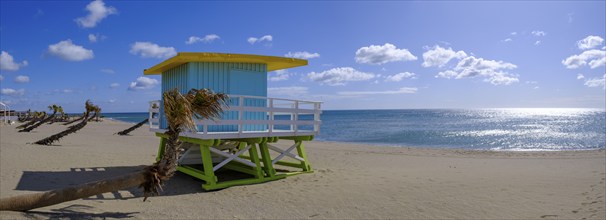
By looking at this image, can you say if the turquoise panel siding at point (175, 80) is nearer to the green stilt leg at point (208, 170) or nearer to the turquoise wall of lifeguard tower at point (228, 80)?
the turquoise wall of lifeguard tower at point (228, 80)

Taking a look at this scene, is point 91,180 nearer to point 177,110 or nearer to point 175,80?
point 175,80

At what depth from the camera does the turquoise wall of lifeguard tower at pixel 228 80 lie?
11.3m

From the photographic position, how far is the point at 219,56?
10906 millimetres

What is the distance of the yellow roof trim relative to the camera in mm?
10758

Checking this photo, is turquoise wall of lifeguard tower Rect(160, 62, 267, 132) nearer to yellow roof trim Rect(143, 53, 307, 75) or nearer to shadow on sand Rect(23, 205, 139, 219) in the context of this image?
yellow roof trim Rect(143, 53, 307, 75)

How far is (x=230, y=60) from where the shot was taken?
11305 millimetres

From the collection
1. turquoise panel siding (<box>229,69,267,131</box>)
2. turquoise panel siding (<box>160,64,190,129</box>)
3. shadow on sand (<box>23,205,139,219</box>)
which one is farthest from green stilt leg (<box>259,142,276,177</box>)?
shadow on sand (<box>23,205,139,219</box>)

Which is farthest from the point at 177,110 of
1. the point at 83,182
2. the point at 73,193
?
the point at 83,182

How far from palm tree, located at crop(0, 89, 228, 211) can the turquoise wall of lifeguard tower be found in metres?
4.55

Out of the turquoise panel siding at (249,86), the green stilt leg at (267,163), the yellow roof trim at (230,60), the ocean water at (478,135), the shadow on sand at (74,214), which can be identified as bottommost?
the ocean water at (478,135)

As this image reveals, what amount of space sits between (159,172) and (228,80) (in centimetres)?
591

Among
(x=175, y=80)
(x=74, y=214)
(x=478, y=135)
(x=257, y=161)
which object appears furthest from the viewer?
(x=478, y=135)

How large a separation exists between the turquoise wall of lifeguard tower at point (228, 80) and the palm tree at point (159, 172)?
4.55 meters

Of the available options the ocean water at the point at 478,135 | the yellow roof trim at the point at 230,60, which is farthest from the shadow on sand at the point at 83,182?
the ocean water at the point at 478,135
